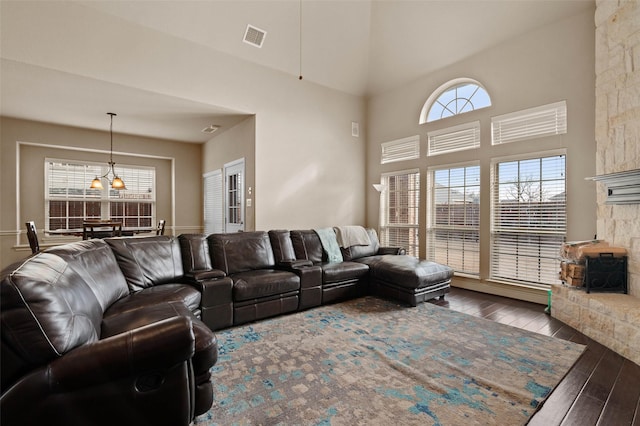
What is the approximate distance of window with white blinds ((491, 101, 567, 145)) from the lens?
3871 millimetres

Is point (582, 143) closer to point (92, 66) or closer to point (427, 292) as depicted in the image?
point (427, 292)

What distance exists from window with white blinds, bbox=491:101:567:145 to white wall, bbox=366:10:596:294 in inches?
3.0

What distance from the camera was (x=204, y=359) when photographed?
1.68 metres

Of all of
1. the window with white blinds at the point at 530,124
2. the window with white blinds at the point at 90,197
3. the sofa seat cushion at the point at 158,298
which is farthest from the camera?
the window with white blinds at the point at 90,197

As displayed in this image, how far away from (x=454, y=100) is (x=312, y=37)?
2.56 m

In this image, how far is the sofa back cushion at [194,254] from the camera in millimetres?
3426

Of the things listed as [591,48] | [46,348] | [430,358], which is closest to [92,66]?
[46,348]

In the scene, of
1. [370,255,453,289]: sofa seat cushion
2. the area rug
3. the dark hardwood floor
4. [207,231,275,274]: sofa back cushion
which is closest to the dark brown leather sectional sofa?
[207,231,275,274]: sofa back cushion

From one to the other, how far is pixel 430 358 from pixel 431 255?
297cm

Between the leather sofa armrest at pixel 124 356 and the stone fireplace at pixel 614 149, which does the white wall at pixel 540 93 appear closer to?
the stone fireplace at pixel 614 149

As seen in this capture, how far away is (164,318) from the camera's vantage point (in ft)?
6.67

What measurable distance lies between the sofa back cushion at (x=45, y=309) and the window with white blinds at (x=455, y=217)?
4.75 meters

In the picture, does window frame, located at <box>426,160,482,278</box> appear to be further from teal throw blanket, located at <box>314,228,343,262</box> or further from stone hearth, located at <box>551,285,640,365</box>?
teal throw blanket, located at <box>314,228,343,262</box>

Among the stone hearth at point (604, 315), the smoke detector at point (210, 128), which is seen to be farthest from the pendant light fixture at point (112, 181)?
the stone hearth at point (604, 315)
